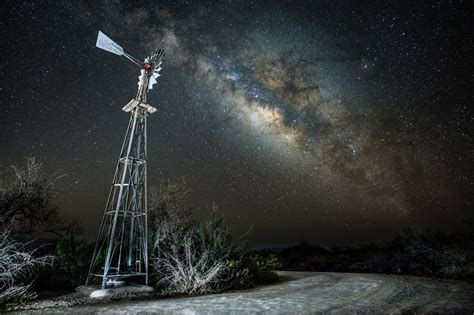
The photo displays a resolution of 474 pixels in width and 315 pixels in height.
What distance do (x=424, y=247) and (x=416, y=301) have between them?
31.9 feet

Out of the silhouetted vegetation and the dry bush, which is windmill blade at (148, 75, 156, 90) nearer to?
the dry bush

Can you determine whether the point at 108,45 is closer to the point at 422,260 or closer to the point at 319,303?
the point at 319,303

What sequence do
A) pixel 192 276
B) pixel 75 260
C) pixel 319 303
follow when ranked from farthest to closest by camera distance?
1. pixel 75 260
2. pixel 192 276
3. pixel 319 303

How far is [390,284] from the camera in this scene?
32.8ft

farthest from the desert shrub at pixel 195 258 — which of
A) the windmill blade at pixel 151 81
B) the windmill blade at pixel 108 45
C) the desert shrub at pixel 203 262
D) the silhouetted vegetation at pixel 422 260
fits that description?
the silhouetted vegetation at pixel 422 260

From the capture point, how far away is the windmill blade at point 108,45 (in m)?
9.72

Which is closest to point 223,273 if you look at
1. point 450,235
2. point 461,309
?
point 461,309

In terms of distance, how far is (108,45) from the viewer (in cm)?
982

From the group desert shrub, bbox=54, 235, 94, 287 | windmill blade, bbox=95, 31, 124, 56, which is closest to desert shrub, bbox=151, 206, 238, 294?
desert shrub, bbox=54, 235, 94, 287

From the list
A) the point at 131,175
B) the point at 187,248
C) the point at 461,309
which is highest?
the point at 131,175

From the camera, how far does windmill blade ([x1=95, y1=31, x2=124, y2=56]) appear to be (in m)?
9.72

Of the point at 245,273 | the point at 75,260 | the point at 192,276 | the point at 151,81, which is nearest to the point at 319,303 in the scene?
the point at 245,273

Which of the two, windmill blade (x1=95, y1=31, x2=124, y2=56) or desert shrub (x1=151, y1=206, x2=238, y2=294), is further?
windmill blade (x1=95, y1=31, x2=124, y2=56)

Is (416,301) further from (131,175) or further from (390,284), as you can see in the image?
(131,175)
